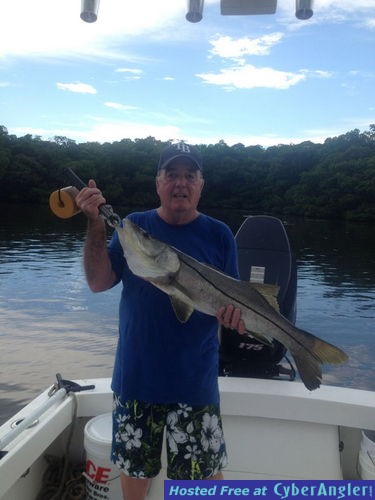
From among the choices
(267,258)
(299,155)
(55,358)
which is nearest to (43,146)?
(299,155)

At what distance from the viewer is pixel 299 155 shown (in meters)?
91.8

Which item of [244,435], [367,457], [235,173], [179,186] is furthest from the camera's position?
[235,173]

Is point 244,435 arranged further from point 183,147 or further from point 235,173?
point 235,173

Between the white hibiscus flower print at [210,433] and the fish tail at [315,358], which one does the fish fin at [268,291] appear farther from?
the white hibiscus flower print at [210,433]

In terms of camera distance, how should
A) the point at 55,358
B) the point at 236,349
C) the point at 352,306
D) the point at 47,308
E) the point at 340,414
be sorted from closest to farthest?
the point at 340,414 → the point at 236,349 → the point at 55,358 → the point at 47,308 → the point at 352,306

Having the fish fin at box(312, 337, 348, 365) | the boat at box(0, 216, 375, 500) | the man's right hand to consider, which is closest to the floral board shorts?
the boat at box(0, 216, 375, 500)

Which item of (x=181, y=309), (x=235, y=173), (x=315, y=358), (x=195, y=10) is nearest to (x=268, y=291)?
(x=315, y=358)

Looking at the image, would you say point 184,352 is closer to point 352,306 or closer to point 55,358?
point 55,358

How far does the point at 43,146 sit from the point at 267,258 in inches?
3429

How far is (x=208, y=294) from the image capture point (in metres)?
2.66

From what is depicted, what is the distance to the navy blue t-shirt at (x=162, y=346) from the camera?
2783 mm

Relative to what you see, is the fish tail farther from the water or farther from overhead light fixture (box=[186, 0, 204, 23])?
the water

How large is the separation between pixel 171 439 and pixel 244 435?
1.02 metres

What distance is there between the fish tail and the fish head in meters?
0.90
